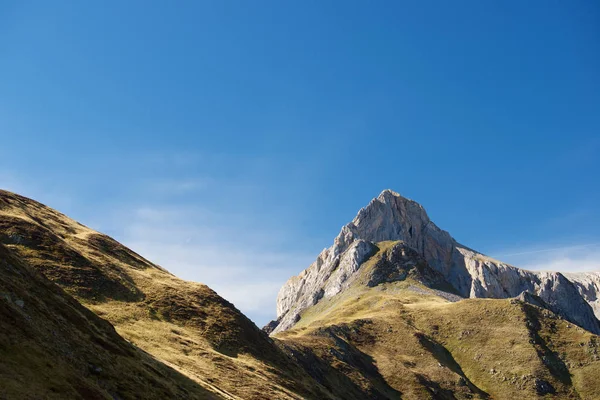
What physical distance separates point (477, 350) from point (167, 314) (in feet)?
411

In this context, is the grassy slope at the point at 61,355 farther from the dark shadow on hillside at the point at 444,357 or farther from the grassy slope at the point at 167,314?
the dark shadow on hillside at the point at 444,357

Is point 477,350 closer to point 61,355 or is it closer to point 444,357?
point 444,357

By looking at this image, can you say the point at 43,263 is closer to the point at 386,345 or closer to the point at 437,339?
the point at 386,345

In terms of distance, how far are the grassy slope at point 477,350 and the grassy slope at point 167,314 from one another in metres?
40.2

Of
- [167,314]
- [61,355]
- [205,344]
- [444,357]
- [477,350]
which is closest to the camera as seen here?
[61,355]

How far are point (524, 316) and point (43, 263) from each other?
173835 mm

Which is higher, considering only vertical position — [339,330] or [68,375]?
[339,330]

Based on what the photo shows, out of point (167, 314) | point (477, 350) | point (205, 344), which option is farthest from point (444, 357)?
point (167, 314)

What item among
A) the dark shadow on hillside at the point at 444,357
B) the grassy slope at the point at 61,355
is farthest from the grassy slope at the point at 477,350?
the grassy slope at the point at 61,355

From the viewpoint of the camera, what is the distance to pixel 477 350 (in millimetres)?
173625

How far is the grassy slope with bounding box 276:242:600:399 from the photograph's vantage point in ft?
493

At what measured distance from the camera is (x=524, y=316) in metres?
185

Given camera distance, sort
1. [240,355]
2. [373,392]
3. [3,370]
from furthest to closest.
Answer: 1. [373,392]
2. [240,355]
3. [3,370]

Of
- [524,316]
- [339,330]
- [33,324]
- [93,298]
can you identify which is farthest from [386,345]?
[33,324]
